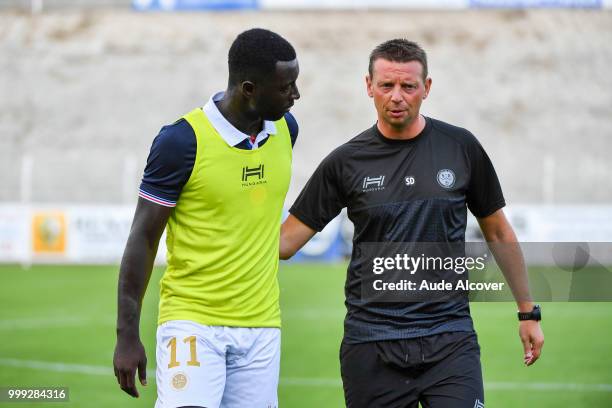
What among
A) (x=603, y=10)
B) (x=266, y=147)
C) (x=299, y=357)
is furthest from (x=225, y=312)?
(x=603, y=10)

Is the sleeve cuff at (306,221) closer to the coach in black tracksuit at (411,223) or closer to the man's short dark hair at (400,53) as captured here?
the coach in black tracksuit at (411,223)

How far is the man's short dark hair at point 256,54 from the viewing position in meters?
4.28

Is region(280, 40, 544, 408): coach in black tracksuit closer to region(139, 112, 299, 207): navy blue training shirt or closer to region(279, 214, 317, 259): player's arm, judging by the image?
region(279, 214, 317, 259): player's arm

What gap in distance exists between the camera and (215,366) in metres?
4.23

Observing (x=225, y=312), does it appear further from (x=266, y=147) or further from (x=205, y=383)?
(x=266, y=147)

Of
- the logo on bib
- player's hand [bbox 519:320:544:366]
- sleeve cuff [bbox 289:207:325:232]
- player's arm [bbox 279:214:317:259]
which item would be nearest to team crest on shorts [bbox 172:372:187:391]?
the logo on bib

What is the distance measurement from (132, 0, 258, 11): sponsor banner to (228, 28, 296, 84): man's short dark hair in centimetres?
3518

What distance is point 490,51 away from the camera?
37.3 m

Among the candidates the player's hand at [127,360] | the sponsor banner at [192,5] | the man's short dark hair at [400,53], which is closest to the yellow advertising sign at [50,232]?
the sponsor banner at [192,5]

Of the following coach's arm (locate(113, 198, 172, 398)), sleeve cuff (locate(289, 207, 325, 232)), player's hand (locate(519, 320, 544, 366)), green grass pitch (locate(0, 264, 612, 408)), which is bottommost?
green grass pitch (locate(0, 264, 612, 408))

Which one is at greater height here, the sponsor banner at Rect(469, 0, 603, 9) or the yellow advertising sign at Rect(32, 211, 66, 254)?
the sponsor banner at Rect(469, 0, 603, 9)

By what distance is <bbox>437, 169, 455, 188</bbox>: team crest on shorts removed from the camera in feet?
15.5

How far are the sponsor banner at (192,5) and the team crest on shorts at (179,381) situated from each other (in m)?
35.6

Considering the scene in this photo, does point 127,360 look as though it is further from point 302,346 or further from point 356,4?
point 356,4
